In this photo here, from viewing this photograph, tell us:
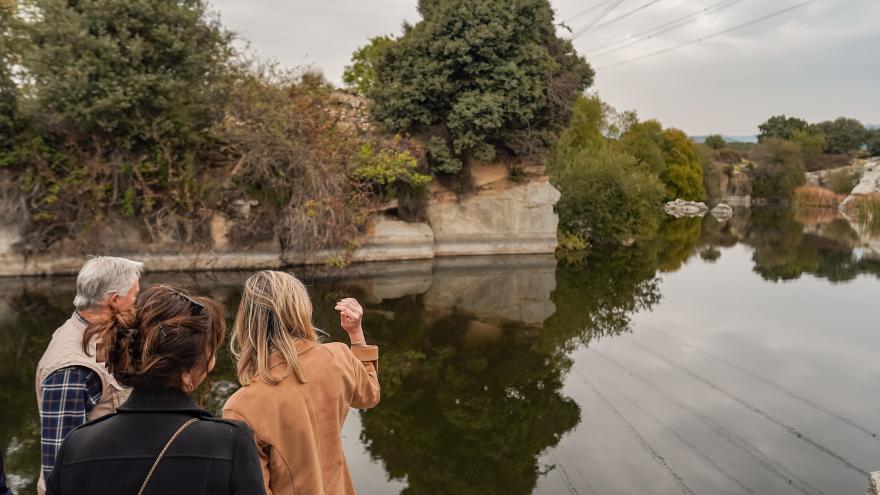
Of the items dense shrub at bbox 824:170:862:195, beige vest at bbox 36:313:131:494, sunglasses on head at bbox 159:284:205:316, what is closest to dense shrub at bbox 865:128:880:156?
dense shrub at bbox 824:170:862:195

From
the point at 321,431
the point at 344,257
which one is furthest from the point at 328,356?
the point at 344,257

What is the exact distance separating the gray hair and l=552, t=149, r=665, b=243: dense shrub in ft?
69.5

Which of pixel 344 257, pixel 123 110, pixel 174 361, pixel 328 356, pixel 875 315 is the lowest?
pixel 875 315

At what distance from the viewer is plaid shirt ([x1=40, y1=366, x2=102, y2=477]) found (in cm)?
266

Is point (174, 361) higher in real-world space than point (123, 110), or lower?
lower

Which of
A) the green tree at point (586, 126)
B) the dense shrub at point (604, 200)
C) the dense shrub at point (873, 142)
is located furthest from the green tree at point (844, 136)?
the dense shrub at point (604, 200)

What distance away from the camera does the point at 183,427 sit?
1.73 metres

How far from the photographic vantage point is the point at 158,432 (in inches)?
67.9

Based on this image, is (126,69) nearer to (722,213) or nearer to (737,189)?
(722,213)

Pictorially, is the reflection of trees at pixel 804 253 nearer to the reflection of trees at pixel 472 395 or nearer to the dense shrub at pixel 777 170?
the reflection of trees at pixel 472 395

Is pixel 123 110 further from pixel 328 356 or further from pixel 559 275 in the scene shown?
pixel 328 356

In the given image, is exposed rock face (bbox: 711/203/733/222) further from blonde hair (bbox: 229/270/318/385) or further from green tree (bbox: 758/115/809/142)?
blonde hair (bbox: 229/270/318/385)

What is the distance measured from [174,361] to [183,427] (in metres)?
0.22

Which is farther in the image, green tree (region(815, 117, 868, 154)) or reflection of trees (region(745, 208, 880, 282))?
green tree (region(815, 117, 868, 154))
